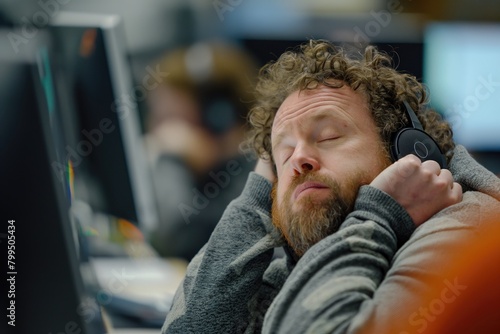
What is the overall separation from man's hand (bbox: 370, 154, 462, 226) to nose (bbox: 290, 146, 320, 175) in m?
0.12

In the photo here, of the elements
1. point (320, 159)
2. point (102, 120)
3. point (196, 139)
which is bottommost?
point (196, 139)

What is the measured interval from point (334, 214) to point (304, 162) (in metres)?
0.09

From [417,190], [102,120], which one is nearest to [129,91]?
[102,120]

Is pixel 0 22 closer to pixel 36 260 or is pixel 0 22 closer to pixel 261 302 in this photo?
pixel 36 260

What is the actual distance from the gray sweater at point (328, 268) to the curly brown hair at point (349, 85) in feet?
0.40

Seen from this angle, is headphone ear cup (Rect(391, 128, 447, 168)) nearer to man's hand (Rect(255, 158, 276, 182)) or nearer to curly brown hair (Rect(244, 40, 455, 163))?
curly brown hair (Rect(244, 40, 455, 163))

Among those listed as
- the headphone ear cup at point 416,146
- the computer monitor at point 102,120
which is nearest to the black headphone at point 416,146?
the headphone ear cup at point 416,146

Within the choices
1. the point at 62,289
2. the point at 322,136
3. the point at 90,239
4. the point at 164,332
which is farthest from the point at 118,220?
the point at 322,136

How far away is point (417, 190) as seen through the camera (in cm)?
97

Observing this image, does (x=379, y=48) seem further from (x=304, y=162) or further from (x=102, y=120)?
(x=304, y=162)

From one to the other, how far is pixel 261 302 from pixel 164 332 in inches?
6.3

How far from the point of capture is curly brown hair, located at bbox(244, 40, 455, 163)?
1166 millimetres

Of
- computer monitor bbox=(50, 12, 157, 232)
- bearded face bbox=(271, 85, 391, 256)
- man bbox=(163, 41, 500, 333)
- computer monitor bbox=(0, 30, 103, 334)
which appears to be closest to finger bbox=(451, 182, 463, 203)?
man bbox=(163, 41, 500, 333)

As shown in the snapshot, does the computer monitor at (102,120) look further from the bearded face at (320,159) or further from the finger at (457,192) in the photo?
the finger at (457,192)
